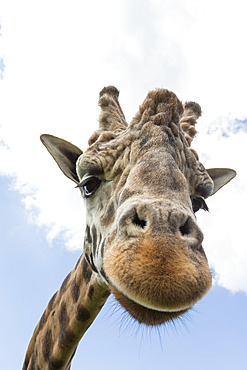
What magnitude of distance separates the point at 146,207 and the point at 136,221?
17cm

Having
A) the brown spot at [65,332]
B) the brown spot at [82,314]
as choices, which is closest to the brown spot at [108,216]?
the brown spot at [82,314]

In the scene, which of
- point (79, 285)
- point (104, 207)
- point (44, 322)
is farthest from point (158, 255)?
point (44, 322)

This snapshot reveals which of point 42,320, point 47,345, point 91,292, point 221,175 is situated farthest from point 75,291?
point 221,175

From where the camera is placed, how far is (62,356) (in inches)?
206

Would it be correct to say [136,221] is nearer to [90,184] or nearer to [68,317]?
[90,184]

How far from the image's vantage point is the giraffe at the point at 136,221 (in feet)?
7.64

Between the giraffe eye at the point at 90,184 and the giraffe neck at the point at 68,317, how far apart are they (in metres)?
1.43

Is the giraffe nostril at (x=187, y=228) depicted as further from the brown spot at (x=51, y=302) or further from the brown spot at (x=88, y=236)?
the brown spot at (x=51, y=302)

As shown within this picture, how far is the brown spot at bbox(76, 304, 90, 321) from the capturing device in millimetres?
4964

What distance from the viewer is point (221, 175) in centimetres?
568

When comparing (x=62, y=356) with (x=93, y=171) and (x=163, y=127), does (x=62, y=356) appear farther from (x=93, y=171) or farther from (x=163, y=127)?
(x=163, y=127)

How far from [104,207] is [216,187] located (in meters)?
2.74

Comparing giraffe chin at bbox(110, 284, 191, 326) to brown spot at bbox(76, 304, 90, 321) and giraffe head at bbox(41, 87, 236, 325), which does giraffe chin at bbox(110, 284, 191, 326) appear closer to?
giraffe head at bbox(41, 87, 236, 325)

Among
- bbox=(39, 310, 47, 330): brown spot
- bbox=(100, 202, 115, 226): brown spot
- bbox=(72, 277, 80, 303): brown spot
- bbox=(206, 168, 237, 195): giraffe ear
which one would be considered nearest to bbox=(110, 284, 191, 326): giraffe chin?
bbox=(100, 202, 115, 226): brown spot
